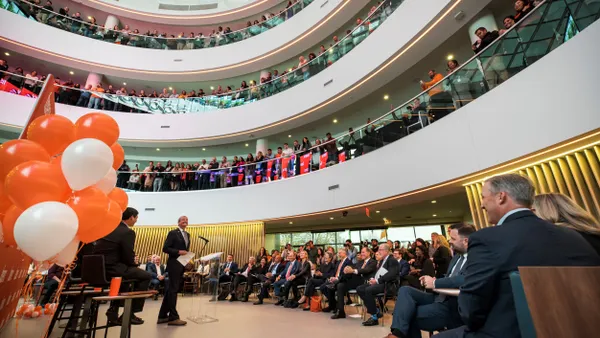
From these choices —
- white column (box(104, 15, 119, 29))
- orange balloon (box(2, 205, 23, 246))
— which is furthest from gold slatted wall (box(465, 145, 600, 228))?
white column (box(104, 15, 119, 29))

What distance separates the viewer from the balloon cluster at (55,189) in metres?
1.87

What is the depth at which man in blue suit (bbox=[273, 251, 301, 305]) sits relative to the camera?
7125mm

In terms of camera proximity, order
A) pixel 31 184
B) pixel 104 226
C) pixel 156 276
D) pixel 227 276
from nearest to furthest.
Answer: pixel 31 184
pixel 104 226
pixel 156 276
pixel 227 276

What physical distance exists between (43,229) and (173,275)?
277 cm

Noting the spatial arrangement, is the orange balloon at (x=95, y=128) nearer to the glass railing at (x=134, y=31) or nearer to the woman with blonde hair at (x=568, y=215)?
the woman with blonde hair at (x=568, y=215)

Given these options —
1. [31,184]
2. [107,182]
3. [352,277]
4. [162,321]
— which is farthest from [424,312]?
[162,321]

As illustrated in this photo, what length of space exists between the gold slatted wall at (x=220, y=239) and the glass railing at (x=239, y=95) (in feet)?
17.1

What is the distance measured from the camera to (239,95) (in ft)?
41.0

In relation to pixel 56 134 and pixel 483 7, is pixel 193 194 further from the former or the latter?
pixel 483 7

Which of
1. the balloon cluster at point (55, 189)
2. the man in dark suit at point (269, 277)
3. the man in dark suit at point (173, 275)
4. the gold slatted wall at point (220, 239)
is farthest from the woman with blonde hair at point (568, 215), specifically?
the gold slatted wall at point (220, 239)

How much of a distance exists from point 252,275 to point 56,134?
21.3 feet

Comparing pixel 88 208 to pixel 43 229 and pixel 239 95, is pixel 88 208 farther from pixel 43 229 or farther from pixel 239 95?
pixel 239 95

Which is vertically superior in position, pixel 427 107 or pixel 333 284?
pixel 427 107

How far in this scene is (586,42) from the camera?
142 inches
